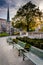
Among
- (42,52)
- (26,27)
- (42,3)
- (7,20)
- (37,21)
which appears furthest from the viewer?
(7,20)

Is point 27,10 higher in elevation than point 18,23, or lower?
higher

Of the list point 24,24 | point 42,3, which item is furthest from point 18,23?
point 42,3

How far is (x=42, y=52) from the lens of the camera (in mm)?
7449

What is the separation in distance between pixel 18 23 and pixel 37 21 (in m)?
4.10

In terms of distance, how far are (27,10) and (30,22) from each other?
2602 mm

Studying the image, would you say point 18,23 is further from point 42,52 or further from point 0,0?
point 42,52

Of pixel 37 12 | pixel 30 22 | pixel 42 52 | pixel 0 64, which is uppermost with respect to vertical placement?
pixel 37 12

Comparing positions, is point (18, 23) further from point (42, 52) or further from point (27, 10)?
point (42, 52)

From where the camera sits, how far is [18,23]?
28.3 m

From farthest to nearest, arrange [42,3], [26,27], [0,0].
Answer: [26,27] → [0,0] → [42,3]

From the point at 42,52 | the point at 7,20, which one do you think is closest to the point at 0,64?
the point at 42,52

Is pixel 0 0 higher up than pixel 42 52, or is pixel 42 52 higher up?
pixel 0 0

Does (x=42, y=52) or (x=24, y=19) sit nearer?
(x=42, y=52)

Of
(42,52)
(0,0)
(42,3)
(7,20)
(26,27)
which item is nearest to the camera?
(42,52)
